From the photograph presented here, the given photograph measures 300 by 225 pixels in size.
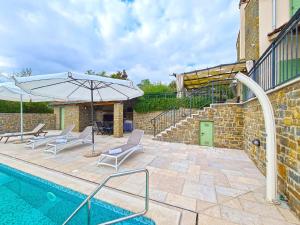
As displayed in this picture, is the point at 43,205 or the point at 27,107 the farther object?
the point at 27,107

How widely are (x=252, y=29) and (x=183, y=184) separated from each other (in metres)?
10.3

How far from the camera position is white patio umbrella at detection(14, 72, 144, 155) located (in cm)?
436

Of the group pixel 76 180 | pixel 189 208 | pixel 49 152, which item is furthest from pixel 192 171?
pixel 49 152

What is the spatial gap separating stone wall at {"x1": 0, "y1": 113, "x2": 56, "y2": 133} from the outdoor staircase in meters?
13.3

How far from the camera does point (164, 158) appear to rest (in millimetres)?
6020

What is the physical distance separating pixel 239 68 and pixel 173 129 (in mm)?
5551

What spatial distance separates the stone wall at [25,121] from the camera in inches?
509

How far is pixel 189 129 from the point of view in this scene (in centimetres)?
884

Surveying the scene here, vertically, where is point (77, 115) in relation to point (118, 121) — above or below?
above

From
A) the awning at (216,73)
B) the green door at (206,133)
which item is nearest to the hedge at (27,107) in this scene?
the awning at (216,73)

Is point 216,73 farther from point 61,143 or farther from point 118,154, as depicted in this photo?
point 61,143

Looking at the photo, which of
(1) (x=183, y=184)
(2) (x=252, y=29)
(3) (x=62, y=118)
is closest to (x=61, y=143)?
(1) (x=183, y=184)

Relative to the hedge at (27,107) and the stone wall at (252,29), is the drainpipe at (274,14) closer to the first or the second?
the stone wall at (252,29)

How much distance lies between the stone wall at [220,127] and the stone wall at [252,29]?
3.70 metres
